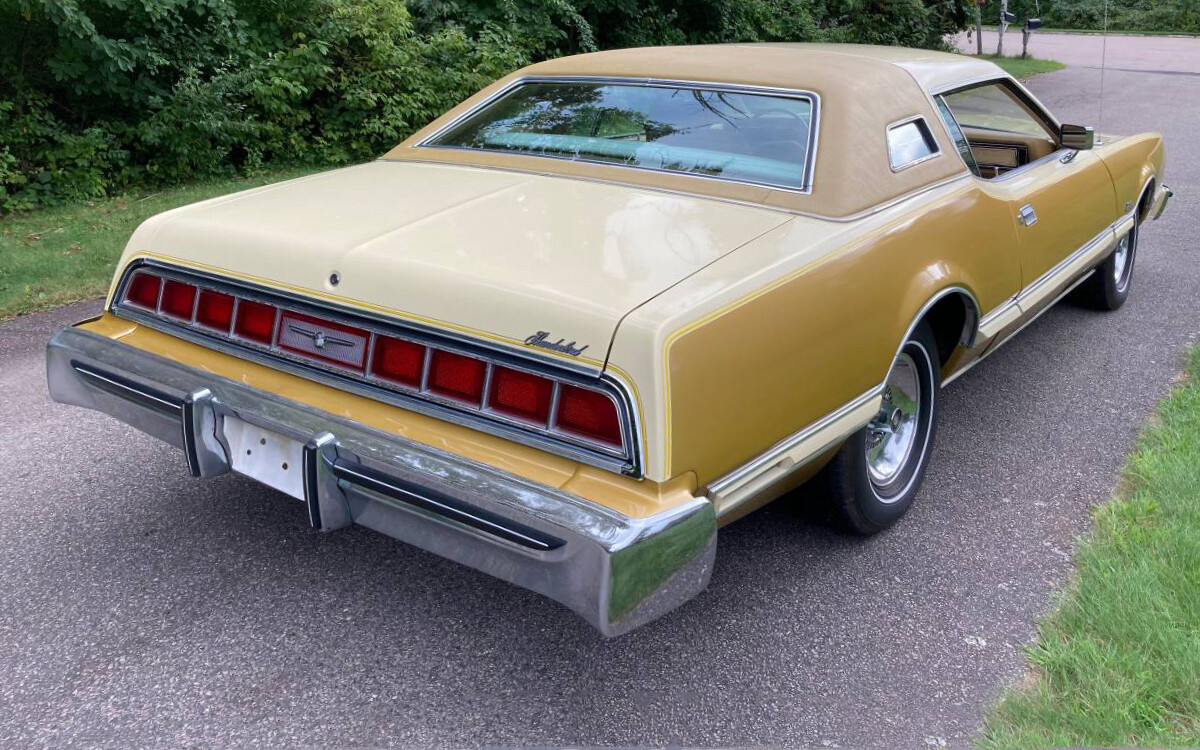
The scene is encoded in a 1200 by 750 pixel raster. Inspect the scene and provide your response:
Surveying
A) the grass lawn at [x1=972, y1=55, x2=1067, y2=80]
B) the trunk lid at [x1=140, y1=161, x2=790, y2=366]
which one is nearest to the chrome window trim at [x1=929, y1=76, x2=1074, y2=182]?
the trunk lid at [x1=140, y1=161, x2=790, y2=366]

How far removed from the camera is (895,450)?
3.29 m

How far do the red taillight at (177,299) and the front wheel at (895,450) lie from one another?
184 cm

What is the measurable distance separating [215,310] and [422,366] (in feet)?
2.45

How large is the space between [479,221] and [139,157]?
688 cm

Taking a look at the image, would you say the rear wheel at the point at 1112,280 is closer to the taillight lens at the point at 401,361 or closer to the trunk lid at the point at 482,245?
the trunk lid at the point at 482,245

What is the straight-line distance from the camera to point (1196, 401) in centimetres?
404

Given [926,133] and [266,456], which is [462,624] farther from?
[926,133]

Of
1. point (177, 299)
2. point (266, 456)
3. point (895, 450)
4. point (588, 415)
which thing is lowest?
point (895, 450)

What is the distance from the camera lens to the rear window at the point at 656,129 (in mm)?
3057

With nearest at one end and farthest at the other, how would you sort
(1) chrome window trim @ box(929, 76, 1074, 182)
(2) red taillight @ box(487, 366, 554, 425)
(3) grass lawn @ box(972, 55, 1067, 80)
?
(2) red taillight @ box(487, 366, 554, 425)
(1) chrome window trim @ box(929, 76, 1074, 182)
(3) grass lawn @ box(972, 55, 1067, 80)

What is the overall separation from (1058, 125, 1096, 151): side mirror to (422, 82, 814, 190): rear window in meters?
1.79

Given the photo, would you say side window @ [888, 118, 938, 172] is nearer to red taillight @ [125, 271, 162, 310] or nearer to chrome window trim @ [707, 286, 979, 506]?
chrome window trim @ [707, 286, 979, 506]

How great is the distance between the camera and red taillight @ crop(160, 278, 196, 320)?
9.37 ft

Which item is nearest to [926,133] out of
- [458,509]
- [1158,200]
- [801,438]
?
[801,438]
